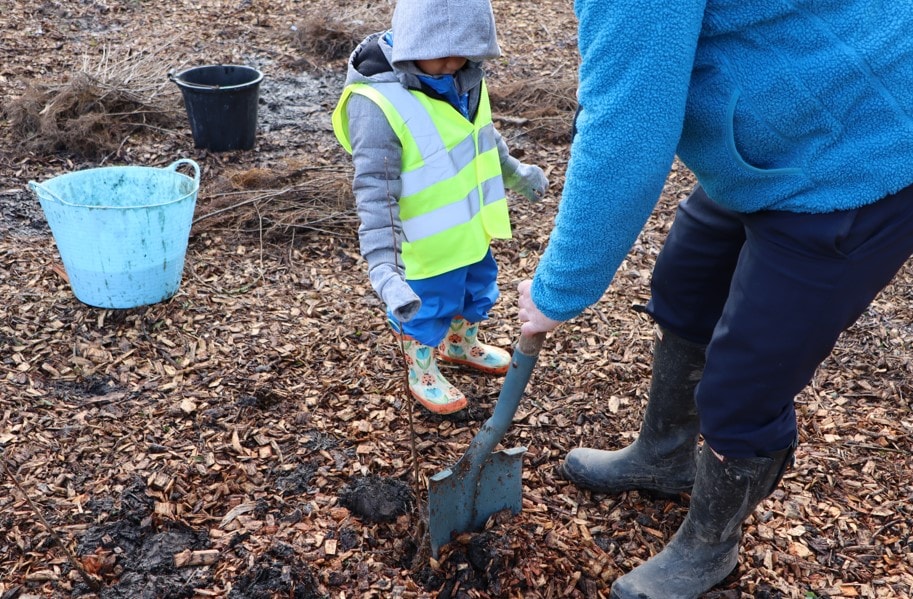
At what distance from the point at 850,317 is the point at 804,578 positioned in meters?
1.04

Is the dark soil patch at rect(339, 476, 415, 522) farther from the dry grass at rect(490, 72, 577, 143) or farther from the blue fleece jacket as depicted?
the dry grass at rect(490, 72, 577, 143)

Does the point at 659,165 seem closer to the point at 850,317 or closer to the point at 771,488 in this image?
the point at 850,317

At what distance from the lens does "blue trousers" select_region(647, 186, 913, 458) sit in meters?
1.60

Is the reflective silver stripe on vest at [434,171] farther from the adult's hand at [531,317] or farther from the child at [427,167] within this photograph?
the adult's hand at [531,317]

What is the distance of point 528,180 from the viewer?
3.02m

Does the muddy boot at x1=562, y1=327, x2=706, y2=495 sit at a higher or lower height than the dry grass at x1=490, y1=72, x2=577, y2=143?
higher

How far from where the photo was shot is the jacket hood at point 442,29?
92.8 inches

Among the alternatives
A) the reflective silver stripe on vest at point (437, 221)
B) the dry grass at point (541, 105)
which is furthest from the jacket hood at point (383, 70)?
the dry grass at point (541, 105)

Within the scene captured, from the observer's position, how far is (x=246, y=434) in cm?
282

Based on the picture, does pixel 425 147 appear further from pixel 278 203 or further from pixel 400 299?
pixel 278 203

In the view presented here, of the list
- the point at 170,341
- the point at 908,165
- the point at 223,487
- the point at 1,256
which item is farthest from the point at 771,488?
the point at 1,256

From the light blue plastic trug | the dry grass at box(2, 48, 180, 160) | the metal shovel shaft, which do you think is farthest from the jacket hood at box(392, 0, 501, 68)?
the dry grass at box(2, 48, 180, 160)

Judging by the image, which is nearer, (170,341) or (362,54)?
(362,54)

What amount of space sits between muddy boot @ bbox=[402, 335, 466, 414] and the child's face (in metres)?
0.94
